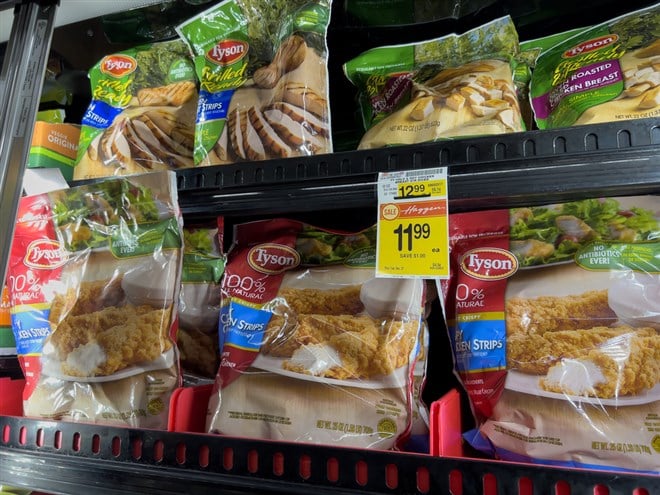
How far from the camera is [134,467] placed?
2.46 feet

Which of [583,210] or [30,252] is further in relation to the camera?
[30,252]

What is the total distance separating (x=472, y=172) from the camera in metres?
0.74

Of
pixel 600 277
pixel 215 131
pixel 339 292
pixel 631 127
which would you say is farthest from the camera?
pixel 215 131

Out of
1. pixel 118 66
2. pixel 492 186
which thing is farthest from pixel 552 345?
pixel 118 66

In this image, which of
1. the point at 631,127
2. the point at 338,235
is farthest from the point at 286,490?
the point at 631,127

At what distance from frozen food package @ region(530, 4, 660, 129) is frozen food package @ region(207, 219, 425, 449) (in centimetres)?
43

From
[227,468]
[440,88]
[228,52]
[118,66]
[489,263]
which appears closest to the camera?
[227,468]

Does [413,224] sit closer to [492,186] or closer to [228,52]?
[492,186]

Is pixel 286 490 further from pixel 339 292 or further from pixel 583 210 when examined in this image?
pixel 583 210

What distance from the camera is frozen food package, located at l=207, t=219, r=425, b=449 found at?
33.2 inches

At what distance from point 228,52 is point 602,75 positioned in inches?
30.4

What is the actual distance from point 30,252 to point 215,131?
1.48 feet

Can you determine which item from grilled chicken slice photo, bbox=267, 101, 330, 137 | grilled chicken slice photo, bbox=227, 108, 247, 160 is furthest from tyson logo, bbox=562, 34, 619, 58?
grilled chicken slice photo, bbox=227, 108, 247, 160

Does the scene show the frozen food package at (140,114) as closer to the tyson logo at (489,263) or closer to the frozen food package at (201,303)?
the frozen food package at (201,303)
